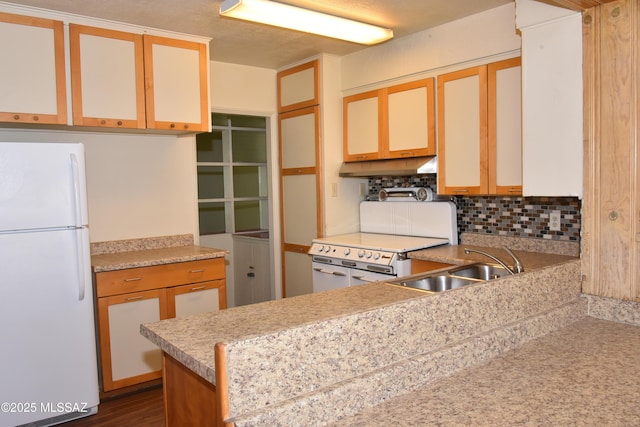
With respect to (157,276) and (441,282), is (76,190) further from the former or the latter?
(441,282)

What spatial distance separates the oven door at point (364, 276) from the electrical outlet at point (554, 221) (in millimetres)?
1070

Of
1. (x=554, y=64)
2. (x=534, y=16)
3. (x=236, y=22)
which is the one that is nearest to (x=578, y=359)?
(x=554, y=64)

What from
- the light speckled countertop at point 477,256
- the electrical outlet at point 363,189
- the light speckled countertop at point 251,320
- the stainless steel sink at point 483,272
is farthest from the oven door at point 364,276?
the light speckled countertop at point 251,320

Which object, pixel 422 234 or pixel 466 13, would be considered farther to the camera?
pixel 422 234

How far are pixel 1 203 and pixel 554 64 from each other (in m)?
2.83

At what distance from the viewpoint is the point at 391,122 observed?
12.5ft

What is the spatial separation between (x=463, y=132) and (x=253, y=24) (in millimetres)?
1618

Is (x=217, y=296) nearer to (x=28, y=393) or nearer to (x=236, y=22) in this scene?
(x=28, y=393)

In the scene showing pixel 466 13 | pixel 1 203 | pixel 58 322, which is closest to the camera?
pixel 1 203

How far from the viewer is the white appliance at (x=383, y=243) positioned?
3379mm

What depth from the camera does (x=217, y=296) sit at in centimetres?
360

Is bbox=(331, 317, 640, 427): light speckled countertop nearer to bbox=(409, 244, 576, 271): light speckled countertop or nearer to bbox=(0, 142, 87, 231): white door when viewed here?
bbox=(409, 244, 576, 271): light speckled countertop

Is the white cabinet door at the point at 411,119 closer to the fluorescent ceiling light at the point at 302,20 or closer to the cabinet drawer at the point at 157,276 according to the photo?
the fluorescent ceiling light at the point at 302,20

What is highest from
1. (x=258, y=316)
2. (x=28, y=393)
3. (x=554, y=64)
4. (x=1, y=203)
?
(x=554, y=64)
